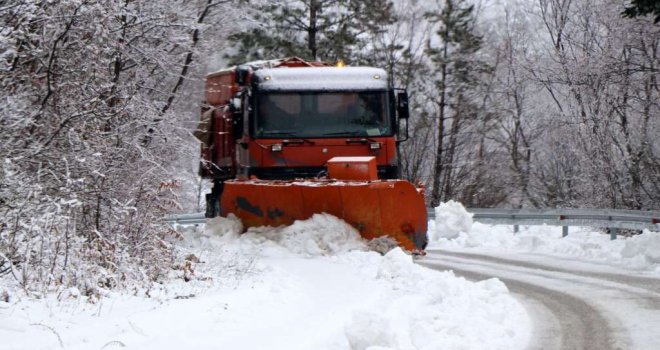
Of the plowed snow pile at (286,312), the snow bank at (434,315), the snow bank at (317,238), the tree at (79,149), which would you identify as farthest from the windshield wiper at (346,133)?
the snow bank at (434,315)

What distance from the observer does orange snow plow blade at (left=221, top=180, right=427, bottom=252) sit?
11.9 m

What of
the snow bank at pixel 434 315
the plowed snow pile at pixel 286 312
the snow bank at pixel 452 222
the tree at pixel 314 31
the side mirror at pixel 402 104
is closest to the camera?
the plowed snow pile at pixel 286 312

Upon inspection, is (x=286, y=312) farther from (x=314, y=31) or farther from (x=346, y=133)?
(x=314, y=31)

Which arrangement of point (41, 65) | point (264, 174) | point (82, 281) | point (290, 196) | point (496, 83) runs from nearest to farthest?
point (82, 281), point (41, 65), point (290, 196), point (264, 174), point (496, 83)

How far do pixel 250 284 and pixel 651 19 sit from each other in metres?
A: 12.9

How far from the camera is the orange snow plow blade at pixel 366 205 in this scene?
11.9m

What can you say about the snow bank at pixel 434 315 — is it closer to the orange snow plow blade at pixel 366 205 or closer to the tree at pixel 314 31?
the orange snow plow blade at pixel 366 205

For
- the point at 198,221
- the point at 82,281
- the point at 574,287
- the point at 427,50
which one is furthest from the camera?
the point at 427,50

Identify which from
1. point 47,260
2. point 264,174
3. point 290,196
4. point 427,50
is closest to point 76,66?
point 47,260

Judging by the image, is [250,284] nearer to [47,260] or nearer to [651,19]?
[47,260]

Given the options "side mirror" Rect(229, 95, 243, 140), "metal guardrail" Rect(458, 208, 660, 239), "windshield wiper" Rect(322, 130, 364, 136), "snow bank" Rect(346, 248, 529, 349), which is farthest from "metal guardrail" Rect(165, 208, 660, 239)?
"snow bank" Rect(346, 248, 529, 349)

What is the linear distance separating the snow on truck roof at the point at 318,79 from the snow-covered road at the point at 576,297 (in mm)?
3209

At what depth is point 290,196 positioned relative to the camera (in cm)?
1233

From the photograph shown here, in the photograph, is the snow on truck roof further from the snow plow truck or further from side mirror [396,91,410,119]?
side mirror [396,91,410,119]
